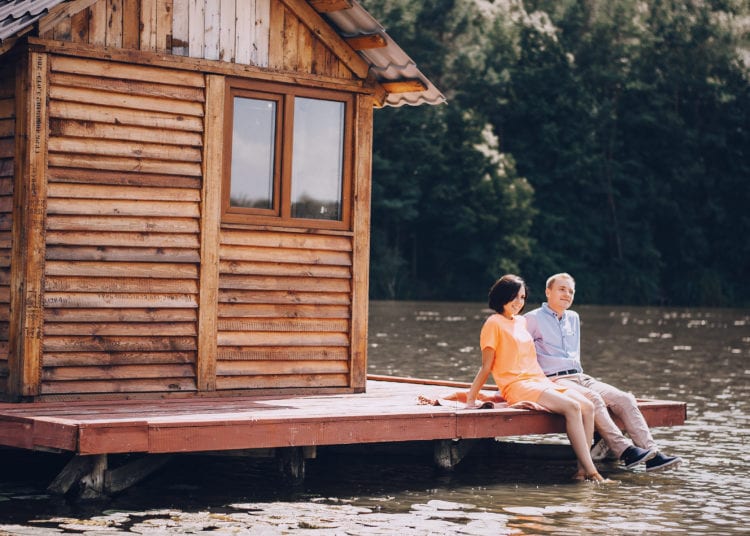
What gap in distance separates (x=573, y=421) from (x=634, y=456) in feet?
2.14

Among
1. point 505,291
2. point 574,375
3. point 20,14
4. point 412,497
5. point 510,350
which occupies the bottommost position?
point 412,497

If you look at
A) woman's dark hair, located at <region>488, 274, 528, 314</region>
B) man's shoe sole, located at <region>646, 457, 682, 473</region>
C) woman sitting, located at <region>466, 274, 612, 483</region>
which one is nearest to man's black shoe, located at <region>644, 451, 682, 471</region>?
man's shoe sole, located at <region>646, 457, 682, 473</region>

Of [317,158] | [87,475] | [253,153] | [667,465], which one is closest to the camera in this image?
[87,475]

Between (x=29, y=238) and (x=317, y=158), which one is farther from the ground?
(x=317, y=158)

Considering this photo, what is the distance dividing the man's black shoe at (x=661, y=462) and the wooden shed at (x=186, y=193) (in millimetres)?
2867

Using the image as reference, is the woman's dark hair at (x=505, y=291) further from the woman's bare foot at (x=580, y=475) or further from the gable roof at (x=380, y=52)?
the gable roof at (x=380, y=52)

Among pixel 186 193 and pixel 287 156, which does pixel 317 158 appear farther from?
pixel 186 193

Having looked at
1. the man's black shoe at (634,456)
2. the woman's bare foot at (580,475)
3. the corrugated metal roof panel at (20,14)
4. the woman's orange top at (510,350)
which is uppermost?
the corrugated metal roof panel at (20,14)

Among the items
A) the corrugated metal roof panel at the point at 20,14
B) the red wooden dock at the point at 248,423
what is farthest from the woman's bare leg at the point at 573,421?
the corrugated metal roof panel at the point at 20,14

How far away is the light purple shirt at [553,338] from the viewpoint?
11867mm

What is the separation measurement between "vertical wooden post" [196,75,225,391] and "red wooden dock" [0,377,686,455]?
37 cm

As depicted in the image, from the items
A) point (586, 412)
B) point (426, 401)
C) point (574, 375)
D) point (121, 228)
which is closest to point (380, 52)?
point (121, 228)

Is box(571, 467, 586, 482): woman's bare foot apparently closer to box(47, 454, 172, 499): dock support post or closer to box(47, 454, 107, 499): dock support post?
box(47, 454, 172, 499): dock support post

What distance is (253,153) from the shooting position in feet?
39.9
